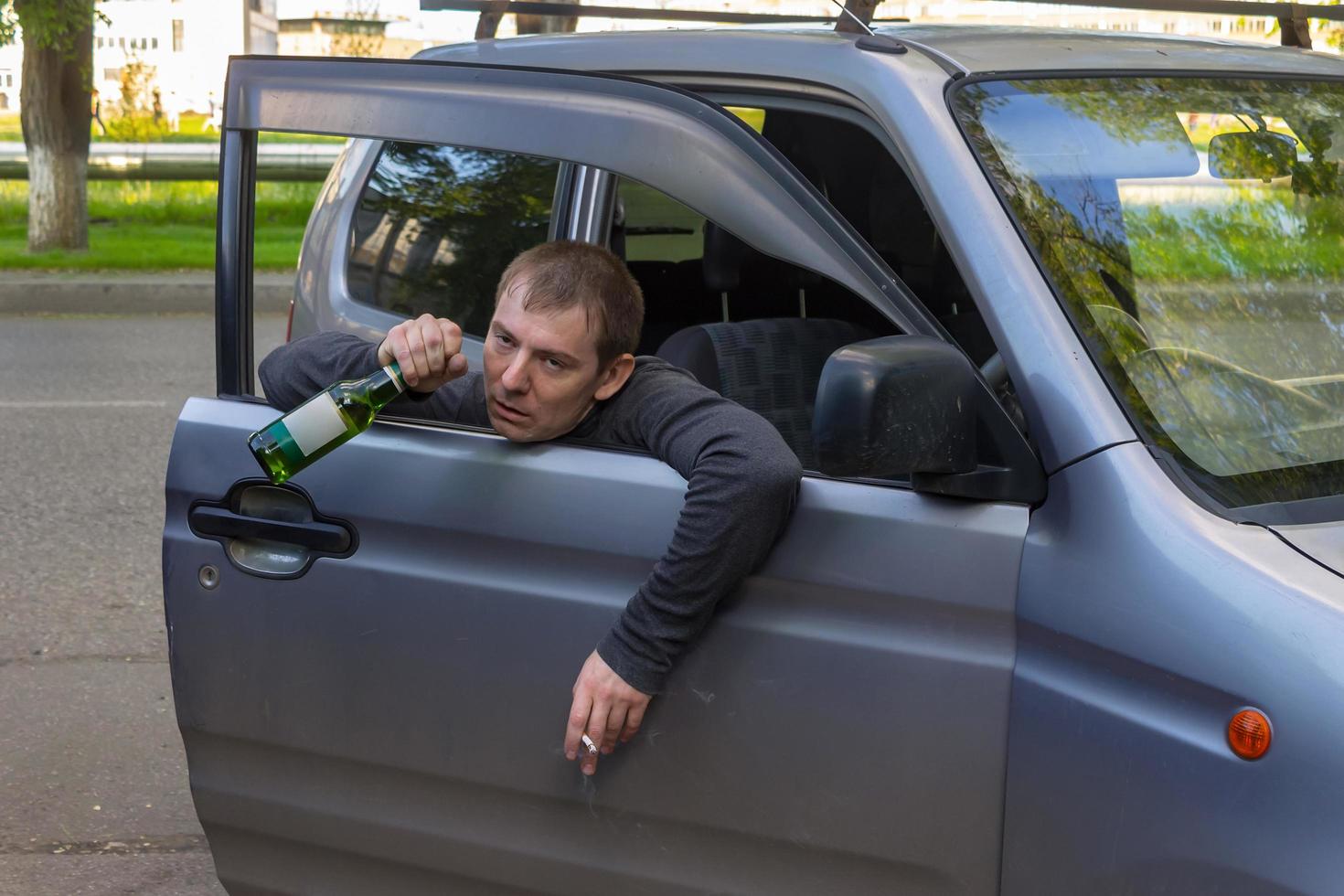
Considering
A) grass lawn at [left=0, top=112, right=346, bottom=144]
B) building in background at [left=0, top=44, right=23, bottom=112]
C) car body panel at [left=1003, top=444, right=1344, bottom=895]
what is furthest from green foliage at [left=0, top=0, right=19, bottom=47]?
car body panel at [left=1003, top=444, right=1344, bottom=895]

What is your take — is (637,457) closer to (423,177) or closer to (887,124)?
(887,124)

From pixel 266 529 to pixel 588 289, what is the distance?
0.62 metres

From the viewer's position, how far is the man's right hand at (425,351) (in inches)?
92.2

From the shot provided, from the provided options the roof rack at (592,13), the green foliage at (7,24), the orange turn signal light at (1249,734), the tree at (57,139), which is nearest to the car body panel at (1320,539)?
the orange turn signal light at (1249,734)

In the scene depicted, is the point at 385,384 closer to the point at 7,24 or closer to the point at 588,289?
the point at 588,289

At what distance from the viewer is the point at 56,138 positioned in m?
14.6

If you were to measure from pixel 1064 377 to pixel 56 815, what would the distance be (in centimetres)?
286

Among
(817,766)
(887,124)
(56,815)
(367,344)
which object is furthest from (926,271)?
(56,815)

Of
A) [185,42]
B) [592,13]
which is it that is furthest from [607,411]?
[185,42]

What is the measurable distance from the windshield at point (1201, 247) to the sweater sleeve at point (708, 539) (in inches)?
17.2

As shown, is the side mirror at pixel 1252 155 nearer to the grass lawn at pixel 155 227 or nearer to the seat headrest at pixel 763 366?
the seat headrest at pixel 763 366

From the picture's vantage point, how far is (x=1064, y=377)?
1.97 m

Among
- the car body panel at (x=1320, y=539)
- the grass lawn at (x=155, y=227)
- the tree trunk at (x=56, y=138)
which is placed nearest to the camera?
the car body panel at (x=1320, y=539)

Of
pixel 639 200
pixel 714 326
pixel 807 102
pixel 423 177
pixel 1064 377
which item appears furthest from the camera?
pixel 423 177
